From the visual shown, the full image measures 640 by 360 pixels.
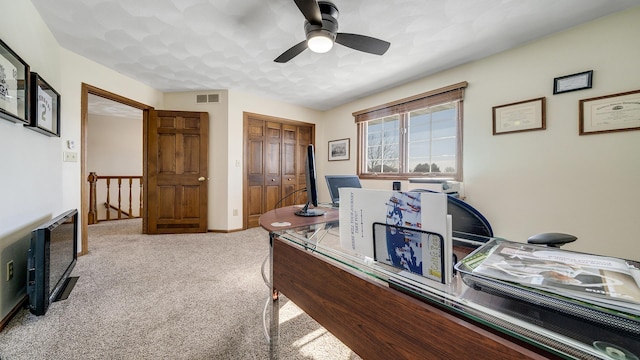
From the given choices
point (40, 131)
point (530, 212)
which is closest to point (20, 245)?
point (40, 131)

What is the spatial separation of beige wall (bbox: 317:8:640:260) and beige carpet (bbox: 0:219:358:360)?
238 centimetres

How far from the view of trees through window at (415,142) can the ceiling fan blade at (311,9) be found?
7.19ft

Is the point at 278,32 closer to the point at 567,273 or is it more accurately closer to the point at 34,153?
the point at 34,153

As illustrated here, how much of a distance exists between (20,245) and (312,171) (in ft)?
7.14

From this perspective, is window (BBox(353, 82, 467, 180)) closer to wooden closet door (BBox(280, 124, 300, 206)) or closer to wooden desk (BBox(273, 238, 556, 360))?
wooden closet door (BBox(280, 124, 300, 206))

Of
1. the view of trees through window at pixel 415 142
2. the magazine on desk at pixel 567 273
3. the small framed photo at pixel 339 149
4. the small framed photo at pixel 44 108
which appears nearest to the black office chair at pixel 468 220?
the magazine on desk at pixel 567 273

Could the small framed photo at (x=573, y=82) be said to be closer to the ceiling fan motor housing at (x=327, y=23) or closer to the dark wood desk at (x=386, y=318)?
the ceiling fan motor housing at (x=327, y=23)

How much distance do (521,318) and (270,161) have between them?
4.29 m

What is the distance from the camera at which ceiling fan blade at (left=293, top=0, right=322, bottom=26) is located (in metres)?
1.54

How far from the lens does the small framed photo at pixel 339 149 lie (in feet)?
14.6

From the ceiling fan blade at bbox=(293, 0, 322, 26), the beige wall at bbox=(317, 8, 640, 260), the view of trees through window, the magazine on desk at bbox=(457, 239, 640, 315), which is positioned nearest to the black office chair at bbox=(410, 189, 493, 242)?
the magazine on desk at bbox=(457, 239, 640, 315)

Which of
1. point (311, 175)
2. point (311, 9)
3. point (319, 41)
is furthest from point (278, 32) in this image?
point (311, 175)

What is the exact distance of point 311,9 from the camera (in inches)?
62.9

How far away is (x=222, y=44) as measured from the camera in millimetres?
2527
